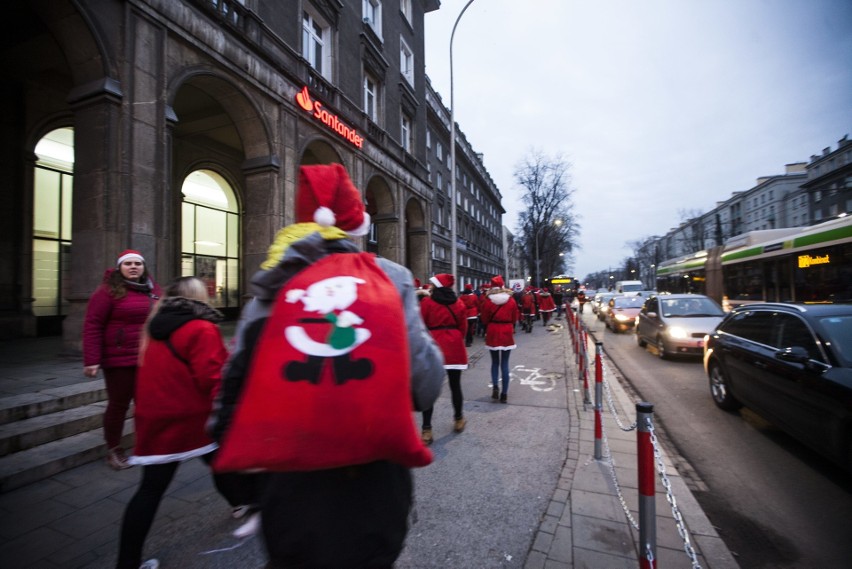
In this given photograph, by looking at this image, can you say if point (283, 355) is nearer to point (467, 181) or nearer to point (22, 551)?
point (22, 551)

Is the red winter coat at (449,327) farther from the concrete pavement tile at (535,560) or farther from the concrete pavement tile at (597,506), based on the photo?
the concrete pavement tile at (535,560)

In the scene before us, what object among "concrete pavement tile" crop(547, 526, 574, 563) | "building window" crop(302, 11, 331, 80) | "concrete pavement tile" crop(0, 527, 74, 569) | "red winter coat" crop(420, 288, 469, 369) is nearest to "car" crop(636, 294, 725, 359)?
"red winter coat" crop(420, 288, 469, 369)

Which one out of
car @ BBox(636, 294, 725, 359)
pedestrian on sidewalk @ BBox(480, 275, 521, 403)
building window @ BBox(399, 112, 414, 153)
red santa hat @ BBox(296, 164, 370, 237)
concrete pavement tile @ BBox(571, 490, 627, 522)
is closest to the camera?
red santa hat @ BBox(296, 164, 370, 237)

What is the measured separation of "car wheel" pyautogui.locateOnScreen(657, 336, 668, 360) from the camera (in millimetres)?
9586

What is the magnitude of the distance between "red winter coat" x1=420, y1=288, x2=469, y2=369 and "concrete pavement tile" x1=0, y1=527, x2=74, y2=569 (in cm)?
363

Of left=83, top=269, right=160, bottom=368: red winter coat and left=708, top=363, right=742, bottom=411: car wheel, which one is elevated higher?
left=83, top=269, right=160, bottom=368: red winter coat

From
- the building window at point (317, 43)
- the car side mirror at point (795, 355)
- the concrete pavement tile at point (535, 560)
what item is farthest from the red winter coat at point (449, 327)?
the building window at point (317, 43)

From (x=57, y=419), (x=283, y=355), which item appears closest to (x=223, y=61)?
(x=57, y=419)

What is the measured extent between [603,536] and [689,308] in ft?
30.2

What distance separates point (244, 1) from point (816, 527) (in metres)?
13.2

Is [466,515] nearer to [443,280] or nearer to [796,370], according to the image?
[443,280]

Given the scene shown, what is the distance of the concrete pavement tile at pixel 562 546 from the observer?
101 inches

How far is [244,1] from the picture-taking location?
974 cm

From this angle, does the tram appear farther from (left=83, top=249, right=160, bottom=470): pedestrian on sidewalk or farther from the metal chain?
(left=83, top=249, right=160, bottom=470): pedestrian on sidewalk
